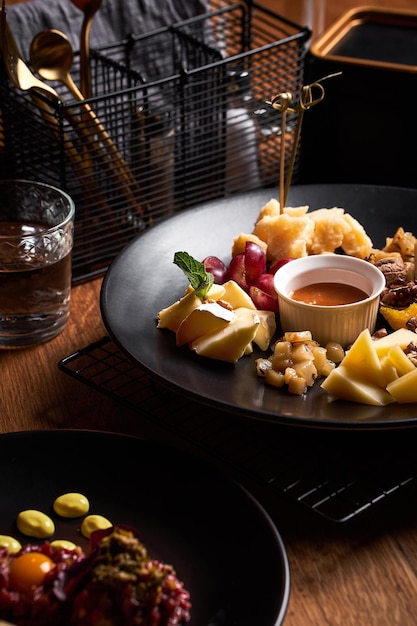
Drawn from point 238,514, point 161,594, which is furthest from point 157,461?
point 161,594

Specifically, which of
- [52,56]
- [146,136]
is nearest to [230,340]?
[146,136]

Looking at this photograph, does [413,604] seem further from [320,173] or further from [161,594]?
[320,173]

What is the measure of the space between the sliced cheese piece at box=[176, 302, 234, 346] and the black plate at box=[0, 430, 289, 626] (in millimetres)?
226

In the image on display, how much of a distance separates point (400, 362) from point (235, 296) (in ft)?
0.99

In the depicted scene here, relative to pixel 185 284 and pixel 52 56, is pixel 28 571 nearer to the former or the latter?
pixel 185 284

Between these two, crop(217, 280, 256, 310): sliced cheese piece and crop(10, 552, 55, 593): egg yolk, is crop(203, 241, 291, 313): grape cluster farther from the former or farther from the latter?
crop(10, 552, 55, 593): egg yolk

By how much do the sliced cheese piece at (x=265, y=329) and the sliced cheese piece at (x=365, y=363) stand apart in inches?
7.2

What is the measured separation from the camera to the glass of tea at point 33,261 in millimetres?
1561

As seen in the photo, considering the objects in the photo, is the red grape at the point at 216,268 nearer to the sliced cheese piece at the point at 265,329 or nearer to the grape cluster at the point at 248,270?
the grape cluster at the point at 248,270

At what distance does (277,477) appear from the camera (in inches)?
52.9

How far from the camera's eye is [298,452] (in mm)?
1378

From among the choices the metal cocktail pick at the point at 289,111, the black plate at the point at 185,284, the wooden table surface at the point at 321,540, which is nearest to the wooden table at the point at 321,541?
the wooden table surface at the point at 321,540

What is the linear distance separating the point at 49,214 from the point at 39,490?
1.97 feet

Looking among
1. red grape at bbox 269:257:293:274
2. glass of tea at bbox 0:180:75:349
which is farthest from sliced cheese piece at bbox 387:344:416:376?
glass of tea at bbox 0:180:75:349
